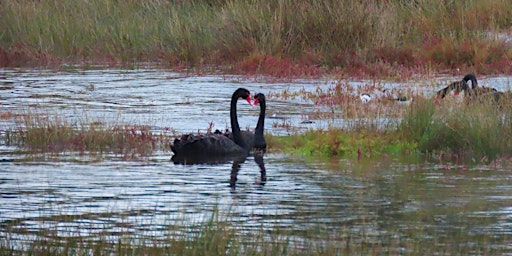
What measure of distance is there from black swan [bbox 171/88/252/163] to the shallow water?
0.25m

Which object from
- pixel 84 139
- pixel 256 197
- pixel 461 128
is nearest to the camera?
pixel 256 197

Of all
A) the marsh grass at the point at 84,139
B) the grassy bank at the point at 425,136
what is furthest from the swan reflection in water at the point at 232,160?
the marsh grass at the point at 84,139

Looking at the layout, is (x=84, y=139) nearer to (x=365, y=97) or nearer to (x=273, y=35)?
(x=365, y=97)

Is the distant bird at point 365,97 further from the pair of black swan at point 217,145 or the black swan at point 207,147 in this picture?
the black swan at point 207,147

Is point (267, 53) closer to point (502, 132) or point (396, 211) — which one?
point (502, 132)

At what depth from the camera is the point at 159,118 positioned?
21469 millimetres

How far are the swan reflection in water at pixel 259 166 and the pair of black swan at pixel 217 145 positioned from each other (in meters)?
0.17

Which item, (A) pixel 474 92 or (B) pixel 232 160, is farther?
(A) pixel 474 92

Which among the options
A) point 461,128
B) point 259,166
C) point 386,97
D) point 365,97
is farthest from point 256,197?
point 386,97

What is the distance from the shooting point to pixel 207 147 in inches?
669

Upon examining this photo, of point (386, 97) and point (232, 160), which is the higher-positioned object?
point (386, 97)

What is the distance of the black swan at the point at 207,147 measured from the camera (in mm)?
16766

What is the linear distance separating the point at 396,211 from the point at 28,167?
5.46m

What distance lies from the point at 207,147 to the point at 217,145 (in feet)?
0.69
